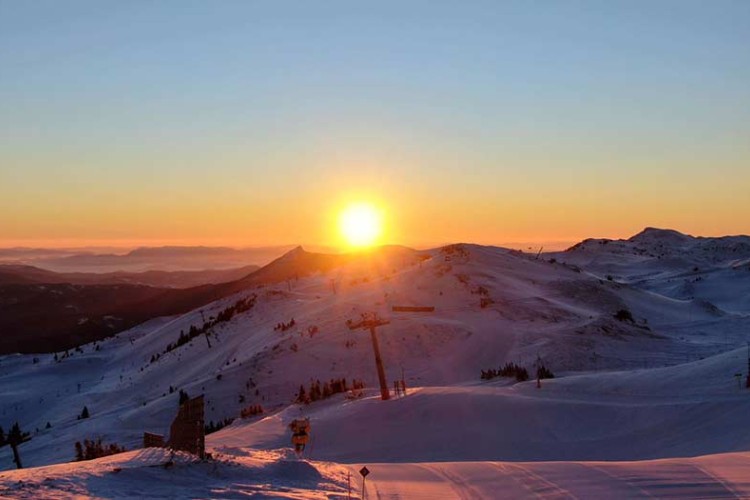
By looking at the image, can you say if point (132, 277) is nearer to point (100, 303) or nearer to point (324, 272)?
point (100, 303)

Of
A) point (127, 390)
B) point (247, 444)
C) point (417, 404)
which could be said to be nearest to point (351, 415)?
point (417, 404)

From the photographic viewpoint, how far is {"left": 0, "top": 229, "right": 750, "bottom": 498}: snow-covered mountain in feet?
48.5

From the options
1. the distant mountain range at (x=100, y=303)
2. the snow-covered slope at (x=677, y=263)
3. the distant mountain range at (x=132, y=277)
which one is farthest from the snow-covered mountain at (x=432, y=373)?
the distant mountain range at (x=132, y=277)

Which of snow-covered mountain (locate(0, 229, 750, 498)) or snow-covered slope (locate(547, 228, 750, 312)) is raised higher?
snow-covered slope (locate(547, 228, 750, 312))

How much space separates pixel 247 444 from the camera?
15.6 meters

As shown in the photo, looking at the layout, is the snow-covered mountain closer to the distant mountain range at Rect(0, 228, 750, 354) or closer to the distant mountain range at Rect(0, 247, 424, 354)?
the distant mountain range at Rect(0, 228, 750, 354)

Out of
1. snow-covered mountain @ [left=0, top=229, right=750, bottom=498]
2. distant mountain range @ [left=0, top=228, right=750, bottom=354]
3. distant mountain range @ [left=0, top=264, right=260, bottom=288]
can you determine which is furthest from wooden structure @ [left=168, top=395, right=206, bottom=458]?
distant mountain range @ [left=0, top=264, right=260, bottom=288]

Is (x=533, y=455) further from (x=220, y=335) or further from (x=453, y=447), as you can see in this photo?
(x=220, y=335)

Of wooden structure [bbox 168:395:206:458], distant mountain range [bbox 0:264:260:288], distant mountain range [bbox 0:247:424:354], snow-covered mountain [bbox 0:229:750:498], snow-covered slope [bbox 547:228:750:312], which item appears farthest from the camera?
distant mountain range [bbox 0:264:260:288]

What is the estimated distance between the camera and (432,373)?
77.9 ft

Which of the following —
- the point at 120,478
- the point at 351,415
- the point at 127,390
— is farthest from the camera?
the point at 127,390

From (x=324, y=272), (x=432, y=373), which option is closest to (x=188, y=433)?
(x=432, y=373)

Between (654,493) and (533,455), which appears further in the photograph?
(533,455)

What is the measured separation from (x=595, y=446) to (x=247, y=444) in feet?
23.2
